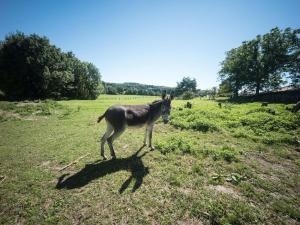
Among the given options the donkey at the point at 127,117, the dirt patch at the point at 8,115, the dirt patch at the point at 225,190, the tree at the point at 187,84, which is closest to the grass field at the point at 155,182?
the dirt patch at the point at 225,190

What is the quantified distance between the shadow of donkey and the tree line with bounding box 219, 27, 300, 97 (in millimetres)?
51810

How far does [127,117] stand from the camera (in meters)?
7.52

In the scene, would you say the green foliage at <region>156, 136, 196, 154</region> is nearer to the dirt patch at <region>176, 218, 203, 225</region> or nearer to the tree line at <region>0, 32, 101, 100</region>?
the dirt patch at <region>176, 218, 203, 225</region>

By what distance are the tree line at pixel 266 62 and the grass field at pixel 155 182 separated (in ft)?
146

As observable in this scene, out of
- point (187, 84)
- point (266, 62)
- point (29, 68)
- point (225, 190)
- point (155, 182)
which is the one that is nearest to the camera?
point (225, 190)

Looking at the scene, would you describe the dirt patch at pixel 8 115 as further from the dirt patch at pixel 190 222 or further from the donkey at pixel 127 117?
the dirt patch at pixel 190 222

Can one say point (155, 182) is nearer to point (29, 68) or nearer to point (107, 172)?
point (107, 172)

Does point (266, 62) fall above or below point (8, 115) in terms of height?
above

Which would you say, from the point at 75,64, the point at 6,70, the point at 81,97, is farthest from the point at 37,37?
the point at 81,97

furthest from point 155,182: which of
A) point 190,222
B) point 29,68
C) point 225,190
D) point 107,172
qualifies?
point 29,68

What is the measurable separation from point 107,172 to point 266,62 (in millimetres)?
54855

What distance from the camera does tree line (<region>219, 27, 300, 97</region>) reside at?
4538 cm

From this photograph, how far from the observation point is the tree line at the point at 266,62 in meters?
45.4

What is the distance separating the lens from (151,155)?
798 cm
